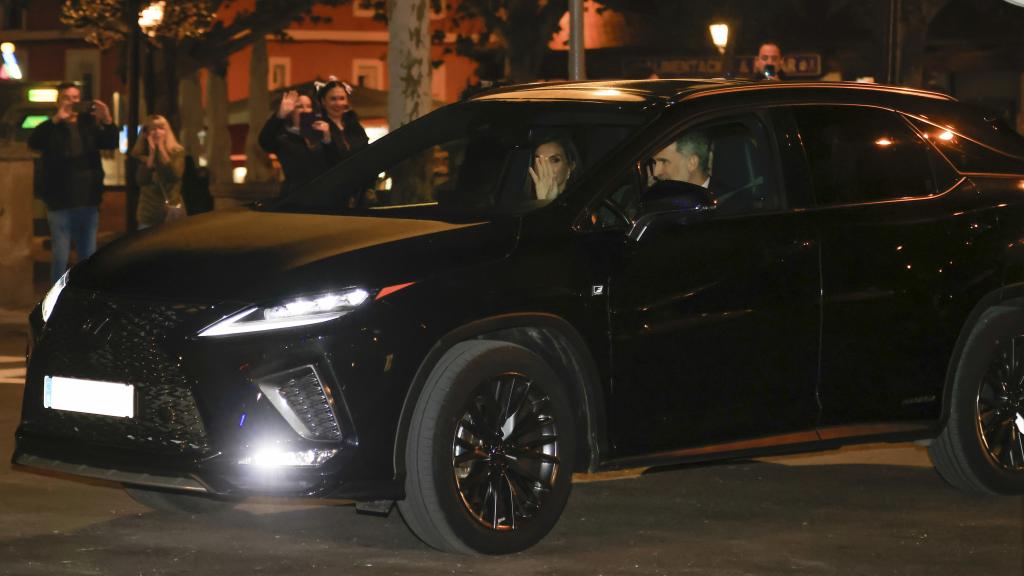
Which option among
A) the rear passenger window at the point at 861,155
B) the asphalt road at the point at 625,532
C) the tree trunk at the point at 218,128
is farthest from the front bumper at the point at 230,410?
the tree trunk at the point at 218,128

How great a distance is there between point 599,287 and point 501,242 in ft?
1.30

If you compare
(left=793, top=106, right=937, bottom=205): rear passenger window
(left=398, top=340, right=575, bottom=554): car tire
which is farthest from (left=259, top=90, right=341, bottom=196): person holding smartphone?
(left=398, top=340, right=575, bottom=554): car tire

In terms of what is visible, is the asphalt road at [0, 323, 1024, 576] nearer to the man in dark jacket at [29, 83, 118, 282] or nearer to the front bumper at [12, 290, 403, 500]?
the front bumper at [12, 290, 403, 500]

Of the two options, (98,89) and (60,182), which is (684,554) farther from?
(98,89)

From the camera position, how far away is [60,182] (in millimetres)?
16578

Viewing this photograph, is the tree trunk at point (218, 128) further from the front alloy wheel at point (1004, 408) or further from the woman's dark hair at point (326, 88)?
the front alloy wheel at point (1004, 408)

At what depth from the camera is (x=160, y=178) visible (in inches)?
655

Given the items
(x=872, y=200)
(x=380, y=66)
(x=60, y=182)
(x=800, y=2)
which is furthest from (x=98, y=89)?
(x=872, y=200)

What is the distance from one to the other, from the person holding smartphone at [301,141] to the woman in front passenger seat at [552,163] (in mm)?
5945

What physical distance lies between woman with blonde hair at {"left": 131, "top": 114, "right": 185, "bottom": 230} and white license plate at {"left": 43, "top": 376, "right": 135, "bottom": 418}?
916 centimetres

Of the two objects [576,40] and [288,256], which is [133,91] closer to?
A: [576,40]

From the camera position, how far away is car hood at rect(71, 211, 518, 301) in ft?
23.4

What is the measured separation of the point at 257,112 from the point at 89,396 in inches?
1612

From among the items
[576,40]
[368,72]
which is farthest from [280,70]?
[576,40]
